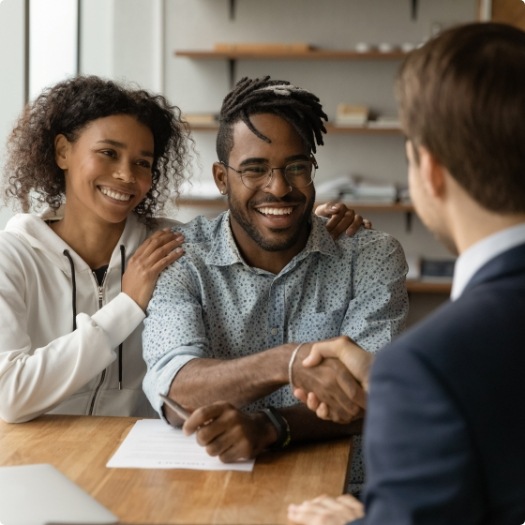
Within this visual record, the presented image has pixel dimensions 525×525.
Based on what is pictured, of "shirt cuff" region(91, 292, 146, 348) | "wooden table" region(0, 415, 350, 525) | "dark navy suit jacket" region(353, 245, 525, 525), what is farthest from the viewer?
"shirt cuff" region(91, 292, 146, 348)

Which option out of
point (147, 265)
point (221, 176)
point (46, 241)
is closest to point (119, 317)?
point (147, 265)

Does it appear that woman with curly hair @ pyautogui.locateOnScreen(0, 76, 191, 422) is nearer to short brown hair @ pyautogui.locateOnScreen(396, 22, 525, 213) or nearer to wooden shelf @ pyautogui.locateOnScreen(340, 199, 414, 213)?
short brown hair @ pyautogui.locateOnScreen(396, 22, 525, 213)

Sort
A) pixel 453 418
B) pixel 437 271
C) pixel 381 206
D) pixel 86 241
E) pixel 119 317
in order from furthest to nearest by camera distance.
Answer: pixel 437 271, pixel 381 206, pixel 86 241, pixel 119 317, pixel 453 418

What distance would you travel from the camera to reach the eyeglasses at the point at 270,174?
6.90 ft

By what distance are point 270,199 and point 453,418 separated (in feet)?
3.89

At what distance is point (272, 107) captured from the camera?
2119mm

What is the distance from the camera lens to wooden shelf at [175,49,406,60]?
487 centimetres

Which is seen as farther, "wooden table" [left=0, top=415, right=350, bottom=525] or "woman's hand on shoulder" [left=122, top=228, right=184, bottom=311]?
"woman's hand on shoulder" [left=122, top=228, right=184, bottom=311]

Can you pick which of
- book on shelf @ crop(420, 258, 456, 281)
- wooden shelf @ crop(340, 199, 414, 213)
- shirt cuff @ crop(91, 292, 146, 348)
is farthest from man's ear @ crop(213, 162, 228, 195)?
book on shelf @ crop(420, 258, 456, 281)

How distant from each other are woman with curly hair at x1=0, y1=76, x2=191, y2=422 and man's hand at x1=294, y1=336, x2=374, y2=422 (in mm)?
529

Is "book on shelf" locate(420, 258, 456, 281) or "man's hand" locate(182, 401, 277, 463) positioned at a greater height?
"man's hand" locate(182, 401, 277, 463)

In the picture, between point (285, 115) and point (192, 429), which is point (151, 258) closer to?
point (285, 115)

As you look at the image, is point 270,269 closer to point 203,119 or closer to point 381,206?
point 381,206

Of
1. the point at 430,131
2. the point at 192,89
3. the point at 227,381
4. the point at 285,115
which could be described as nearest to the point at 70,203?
the point at 285,115
